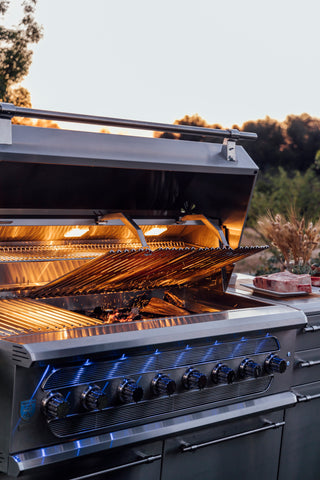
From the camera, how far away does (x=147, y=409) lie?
6.38 ft

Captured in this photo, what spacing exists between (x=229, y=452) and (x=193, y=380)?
0.47 meters

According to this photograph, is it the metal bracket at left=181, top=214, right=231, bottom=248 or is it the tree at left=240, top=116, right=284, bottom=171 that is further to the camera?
the tree at left=240, top=116, right=284, bottom=171

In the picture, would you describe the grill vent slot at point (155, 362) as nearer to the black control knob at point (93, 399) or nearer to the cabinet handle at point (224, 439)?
the black control knob at point (93, 399)

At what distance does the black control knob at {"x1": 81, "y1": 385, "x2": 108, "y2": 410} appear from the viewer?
1.73 metres

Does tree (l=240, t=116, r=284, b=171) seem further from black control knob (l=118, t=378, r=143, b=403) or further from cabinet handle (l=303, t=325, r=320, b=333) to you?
black control knob (l=118, t=378, r=143, b=403)

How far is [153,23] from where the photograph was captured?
5.73m

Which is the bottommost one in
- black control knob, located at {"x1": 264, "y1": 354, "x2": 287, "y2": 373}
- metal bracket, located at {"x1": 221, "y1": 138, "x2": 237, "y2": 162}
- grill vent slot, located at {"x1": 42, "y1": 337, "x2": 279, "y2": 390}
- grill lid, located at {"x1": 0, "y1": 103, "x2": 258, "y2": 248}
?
black control knob, located at {"x1": 264, "y1": 354, "x2": 287, "y2": 373}

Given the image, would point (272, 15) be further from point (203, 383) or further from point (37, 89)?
Result: point (203, 383)

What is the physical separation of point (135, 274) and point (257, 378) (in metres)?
0.67

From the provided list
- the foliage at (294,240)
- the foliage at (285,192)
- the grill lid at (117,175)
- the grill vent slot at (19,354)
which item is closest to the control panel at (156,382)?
the grill vent slot at (19,354)

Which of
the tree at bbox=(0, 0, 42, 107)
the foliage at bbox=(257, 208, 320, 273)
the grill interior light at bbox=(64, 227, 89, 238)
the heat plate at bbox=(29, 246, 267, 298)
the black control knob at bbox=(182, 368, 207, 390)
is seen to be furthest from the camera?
the tree at bbox=(0, 0, 42, 107)

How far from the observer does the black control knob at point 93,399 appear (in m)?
1.73

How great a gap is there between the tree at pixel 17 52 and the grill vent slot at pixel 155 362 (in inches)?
180

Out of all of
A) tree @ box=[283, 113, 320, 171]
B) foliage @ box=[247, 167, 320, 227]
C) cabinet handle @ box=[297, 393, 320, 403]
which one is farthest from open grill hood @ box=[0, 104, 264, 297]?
foliage @ box=[247, 167, 320, 227]
